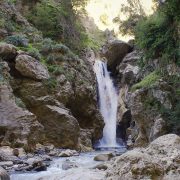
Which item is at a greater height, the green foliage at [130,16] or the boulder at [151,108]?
the green foliage at [130,16]

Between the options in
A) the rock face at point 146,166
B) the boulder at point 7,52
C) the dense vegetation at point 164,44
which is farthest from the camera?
the boulder at point 7,52

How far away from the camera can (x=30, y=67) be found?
64.9 feet

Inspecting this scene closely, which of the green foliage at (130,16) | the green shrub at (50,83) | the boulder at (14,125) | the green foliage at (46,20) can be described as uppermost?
the green foliage at (130,16)

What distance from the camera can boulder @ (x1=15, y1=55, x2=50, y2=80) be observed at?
19.5 m

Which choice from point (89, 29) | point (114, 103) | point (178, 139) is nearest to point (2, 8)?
point (114, 103)

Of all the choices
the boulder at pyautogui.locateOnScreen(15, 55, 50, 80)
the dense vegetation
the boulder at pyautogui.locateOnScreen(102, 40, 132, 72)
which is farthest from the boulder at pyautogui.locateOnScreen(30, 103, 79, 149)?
the boulder at pyautogui.locateOnScreen(102, 40, 132, 72)

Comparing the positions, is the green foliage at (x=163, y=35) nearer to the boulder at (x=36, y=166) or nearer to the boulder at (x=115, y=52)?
the boulder at (x=36, y=166)

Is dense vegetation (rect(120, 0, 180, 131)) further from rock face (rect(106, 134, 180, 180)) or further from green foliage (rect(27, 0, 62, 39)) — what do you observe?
green foliage (rect(27, 0, 62, 39))

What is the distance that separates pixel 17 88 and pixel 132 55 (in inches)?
590

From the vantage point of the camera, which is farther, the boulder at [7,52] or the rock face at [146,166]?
the boulder at [7,52]

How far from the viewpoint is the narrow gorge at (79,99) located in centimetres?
797

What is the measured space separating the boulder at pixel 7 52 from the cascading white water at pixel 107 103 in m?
10.3

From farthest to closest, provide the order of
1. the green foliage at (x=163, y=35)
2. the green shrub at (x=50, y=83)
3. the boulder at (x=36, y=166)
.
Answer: the green shrub at (x=50, y=83) → the green foliage at (x=163, y=35) → the boulder at (x=36, y=166)

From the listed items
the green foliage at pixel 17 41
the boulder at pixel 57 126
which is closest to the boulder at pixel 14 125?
the boulder at pixel 57 126
